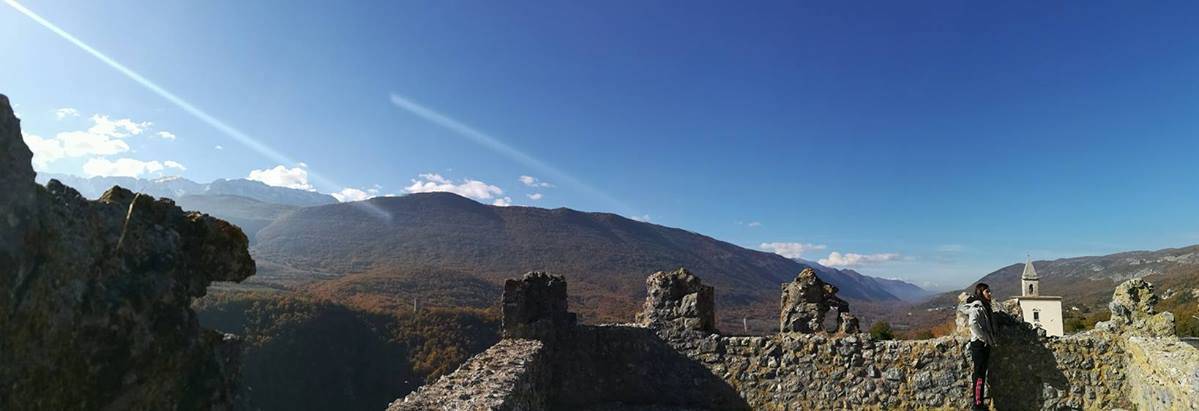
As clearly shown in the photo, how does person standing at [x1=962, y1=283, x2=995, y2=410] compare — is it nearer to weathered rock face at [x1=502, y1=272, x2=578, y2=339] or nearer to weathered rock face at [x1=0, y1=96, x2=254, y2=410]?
weathered rock face at [x1=502, y1=272, x2=578, y2=339]

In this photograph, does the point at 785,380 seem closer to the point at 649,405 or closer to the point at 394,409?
the point at 649,405

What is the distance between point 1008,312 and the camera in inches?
353

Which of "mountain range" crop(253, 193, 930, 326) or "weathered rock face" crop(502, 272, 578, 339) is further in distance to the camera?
"mountain range" crop(253, 193, 930, 326)

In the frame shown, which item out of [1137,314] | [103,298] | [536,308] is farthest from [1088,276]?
[103,298]

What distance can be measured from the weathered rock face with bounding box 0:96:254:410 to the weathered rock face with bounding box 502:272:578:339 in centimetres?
655

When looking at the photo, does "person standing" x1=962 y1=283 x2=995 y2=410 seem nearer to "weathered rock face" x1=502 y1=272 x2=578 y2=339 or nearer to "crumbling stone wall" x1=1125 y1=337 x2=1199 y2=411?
"crumbling stone wall" x1=1125 y1=337 x2=1199 y2=411

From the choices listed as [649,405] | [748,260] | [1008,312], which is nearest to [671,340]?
[649,405]

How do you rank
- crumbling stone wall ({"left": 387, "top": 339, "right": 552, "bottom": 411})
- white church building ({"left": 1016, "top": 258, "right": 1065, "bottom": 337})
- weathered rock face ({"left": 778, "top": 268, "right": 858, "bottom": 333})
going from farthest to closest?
white church building ({"left": 1016, "top": 258, "right": 1065, "bottom": 337}) → weathered rock face ({"left": 778, "top": 268, "right": 858, "bottom": 333}) → crumbling stone wall ({"left": 387, "top": 339, "right": 552, "bottom": 411})

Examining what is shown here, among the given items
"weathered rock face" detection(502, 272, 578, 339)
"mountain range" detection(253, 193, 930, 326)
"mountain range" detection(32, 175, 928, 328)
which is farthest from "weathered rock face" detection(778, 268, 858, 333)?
"mountain range" detection(253, 193, 930, 326)

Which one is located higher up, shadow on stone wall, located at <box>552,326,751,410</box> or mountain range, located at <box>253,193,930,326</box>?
mountain range, located at <box>253,193,930,326</box>

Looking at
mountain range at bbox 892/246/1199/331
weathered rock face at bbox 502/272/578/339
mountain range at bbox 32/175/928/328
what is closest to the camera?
weathered rock face at bbox 502/272/578/339

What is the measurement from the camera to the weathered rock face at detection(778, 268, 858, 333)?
33.9ft

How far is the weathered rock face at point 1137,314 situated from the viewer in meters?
8.14

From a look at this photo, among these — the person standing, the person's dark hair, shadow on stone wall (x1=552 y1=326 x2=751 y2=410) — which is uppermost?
the person's dark hair
